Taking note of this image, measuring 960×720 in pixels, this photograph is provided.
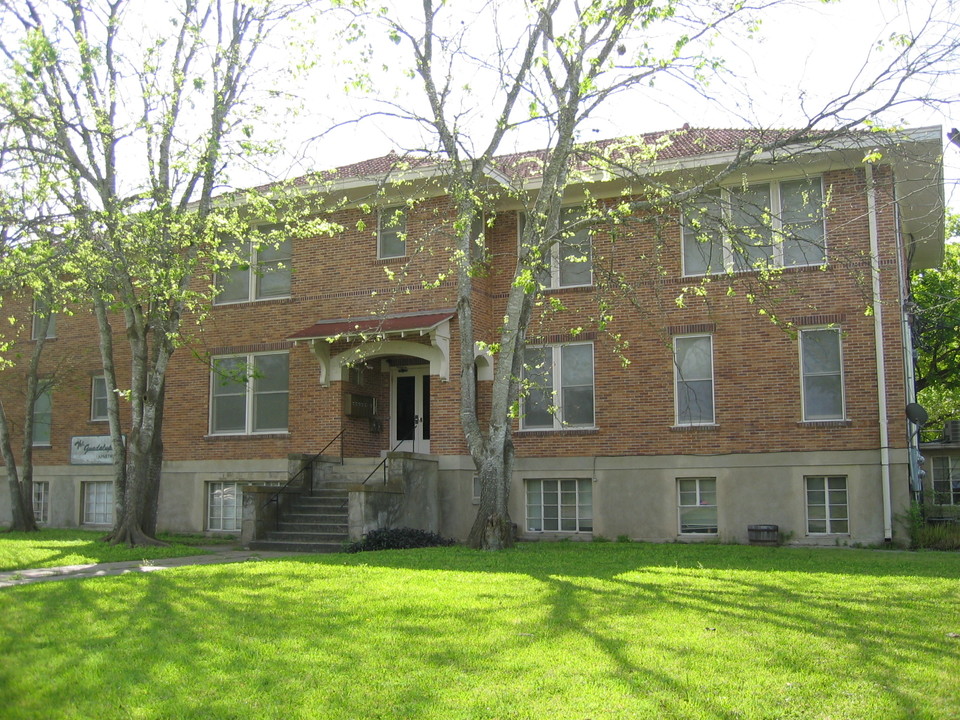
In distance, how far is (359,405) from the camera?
21.5 meters

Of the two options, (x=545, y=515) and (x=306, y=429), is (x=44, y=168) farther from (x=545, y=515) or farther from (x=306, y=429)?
(x=545, y=515)

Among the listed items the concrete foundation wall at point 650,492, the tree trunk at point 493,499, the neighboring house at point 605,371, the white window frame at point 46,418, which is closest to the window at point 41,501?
the white window frame at point 46,418

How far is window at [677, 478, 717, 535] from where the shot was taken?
19.0 m

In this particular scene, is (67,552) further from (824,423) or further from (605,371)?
(824,423)

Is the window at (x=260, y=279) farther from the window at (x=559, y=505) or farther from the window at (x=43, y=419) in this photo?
the window at (x=559, y=505)

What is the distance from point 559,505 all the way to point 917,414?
7.02 meters

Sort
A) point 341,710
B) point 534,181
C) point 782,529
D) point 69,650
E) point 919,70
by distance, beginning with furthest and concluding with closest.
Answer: point 534,181 < point 782,529 < point 919,70 < point 69,650 < point 341,710

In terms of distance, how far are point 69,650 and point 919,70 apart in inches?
427

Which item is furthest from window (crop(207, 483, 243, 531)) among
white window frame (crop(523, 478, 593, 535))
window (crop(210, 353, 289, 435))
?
white window frame (crop(523, 478, 593, 535))

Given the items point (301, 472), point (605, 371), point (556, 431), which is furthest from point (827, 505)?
point (301, 472)

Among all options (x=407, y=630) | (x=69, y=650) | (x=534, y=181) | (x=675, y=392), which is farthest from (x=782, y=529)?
(x=69, y=650)

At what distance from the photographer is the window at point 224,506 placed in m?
22.3

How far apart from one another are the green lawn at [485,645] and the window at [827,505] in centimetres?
613

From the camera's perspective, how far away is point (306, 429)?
70.0 ft
